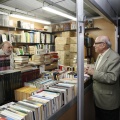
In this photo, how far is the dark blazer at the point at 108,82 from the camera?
189 centimetres

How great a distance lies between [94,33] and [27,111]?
16.2 feet

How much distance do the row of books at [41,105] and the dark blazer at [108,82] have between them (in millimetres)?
508

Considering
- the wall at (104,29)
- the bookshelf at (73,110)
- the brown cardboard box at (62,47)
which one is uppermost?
the wall at (104,29)

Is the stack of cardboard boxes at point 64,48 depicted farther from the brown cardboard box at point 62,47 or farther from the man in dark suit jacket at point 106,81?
the man in dark suit jacket at point 106,81

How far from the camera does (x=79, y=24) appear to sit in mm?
1591

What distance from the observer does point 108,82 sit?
6.21 feet

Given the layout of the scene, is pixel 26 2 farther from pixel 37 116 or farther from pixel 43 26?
pixel 37 116

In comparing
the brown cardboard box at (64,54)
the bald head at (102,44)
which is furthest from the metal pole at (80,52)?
the brown cardboard box at (64,54)

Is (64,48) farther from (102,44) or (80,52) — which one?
(80,52)

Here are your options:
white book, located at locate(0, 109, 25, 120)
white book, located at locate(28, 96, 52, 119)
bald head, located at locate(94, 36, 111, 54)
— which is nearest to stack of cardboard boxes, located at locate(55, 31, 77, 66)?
bald head, located at locate(94, 36, 111, 54)

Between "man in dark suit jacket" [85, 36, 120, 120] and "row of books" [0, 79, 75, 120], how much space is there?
1.74 ft

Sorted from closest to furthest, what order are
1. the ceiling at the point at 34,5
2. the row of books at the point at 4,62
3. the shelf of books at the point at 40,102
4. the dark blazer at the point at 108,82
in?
the shelf of books at the point at 40,102 → the row of books at the point at 4,62 → the dark blazer at the point at 108,82 → the ceiling at the point at 34,5

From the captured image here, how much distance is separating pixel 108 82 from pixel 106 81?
3 centimetres

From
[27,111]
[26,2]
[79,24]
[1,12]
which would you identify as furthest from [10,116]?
[1,12]
